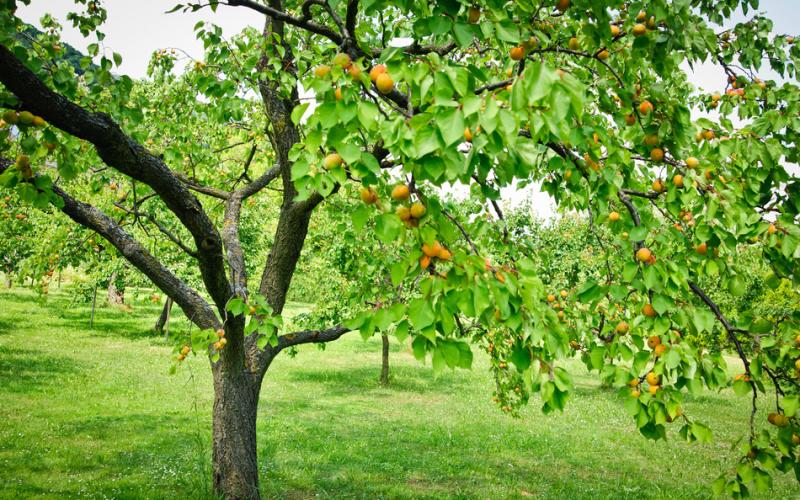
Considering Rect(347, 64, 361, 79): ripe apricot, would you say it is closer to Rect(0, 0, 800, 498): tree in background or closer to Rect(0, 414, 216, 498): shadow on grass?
Rect(0, 0, 800, 498): tree in background

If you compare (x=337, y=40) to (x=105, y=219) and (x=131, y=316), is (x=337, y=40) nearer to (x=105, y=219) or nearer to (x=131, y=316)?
(x=105, y=219)

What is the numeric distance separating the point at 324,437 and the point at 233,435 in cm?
627

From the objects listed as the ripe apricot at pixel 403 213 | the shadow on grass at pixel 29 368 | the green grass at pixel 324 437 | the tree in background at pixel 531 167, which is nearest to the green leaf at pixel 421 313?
the tree in background at pixel 531 167

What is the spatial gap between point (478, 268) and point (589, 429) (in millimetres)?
13788

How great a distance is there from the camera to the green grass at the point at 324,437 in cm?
796

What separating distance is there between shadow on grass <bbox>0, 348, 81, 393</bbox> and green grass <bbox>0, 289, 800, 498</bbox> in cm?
5

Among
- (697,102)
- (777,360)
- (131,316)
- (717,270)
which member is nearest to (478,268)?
(717,270)

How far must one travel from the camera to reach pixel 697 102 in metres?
5.83

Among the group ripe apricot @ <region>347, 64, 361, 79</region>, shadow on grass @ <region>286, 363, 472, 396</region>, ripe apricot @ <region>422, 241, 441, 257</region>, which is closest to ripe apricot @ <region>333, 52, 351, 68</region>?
ripe apricot @ <region>347, 64, 361, 79</region>

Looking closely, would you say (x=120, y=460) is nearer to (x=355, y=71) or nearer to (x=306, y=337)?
(x=306, y=337)

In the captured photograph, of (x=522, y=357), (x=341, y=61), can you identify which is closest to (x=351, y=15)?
(x=341, y=61)

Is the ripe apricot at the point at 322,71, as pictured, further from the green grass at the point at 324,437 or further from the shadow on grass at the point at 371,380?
the shadow on grass at the point at 371,380

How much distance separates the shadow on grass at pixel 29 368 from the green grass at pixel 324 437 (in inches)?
2.1

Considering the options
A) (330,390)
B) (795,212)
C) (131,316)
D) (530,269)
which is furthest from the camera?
(131,316)
